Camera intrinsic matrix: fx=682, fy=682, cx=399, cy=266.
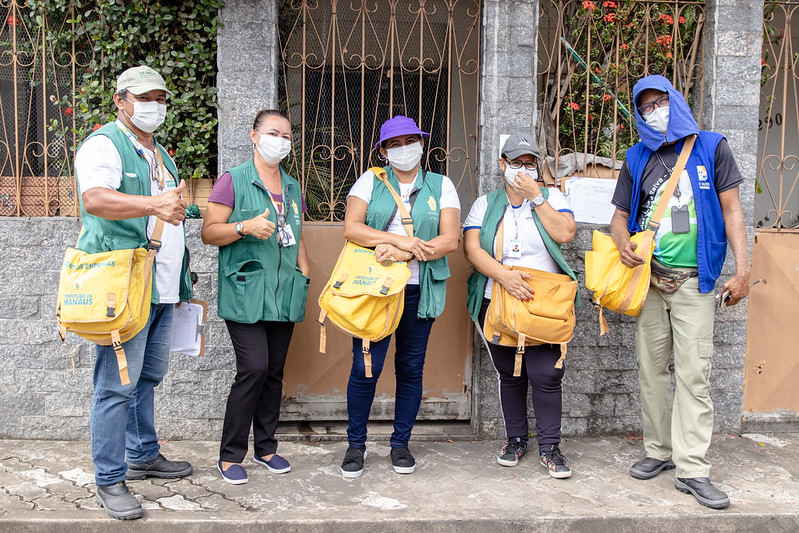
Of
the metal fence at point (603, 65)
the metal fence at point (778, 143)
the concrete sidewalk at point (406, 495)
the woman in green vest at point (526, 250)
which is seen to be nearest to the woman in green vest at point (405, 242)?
the woman in green vest at point (526, 250)

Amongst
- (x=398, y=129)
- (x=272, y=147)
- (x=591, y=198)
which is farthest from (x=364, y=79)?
(x=591, y=198)

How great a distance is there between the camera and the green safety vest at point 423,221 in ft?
12.5

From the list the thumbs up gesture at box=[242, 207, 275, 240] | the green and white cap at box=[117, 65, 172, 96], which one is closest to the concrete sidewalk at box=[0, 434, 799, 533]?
the thumbs up gesture at box=[242, 207, 275, 240]

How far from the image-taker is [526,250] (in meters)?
3.88

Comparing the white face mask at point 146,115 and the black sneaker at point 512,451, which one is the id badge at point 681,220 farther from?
the white face mask at point 146,115

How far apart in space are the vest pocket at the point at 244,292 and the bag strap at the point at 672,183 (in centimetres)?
211

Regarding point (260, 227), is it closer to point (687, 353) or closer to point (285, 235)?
point (285, 235)

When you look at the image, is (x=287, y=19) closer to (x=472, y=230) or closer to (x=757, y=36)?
(x=472, y=230)

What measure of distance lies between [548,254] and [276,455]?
6.40 feet

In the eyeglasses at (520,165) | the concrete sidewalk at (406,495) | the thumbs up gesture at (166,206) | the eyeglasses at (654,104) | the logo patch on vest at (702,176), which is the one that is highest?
the eyeglasses at (654,104)

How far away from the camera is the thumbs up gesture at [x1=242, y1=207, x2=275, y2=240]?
3438mm

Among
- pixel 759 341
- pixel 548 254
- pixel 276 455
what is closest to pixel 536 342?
pixel 548 254

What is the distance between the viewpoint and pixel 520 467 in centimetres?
404

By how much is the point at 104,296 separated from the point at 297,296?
1032mm
